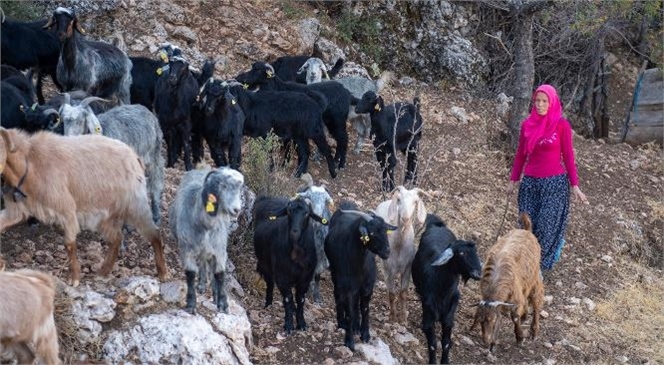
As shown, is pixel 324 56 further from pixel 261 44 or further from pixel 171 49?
pixel 171 49

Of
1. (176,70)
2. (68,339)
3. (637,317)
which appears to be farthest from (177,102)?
(637,317)

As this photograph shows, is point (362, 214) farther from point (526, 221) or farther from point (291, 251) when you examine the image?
point (526, 221)

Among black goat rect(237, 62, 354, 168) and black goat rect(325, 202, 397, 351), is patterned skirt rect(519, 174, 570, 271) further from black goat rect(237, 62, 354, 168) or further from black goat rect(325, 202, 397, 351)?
black goat rect(325, 202, 397, 351)

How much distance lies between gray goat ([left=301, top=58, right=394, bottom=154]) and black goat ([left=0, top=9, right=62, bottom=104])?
3.21m

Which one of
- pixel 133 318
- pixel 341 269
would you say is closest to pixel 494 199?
pixel 341 269

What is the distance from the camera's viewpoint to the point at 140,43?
11438 millimetres

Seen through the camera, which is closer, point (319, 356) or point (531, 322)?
point (319, 356)

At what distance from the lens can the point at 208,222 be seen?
5922 millimetres

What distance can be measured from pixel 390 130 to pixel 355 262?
336 centimetres

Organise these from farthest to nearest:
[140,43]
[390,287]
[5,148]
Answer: [140,43], [390,287], [5,148]

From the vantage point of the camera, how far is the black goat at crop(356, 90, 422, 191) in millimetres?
9625

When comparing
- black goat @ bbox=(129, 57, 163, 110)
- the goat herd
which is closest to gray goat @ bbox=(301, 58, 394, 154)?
the goat herd

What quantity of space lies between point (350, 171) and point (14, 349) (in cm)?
551

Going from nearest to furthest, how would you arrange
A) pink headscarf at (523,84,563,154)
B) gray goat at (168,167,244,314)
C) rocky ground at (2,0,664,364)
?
gray goat at (168,167,244,314), rocky ground at (2,0,664,364), pink headscarf at (523,84,563,154)
